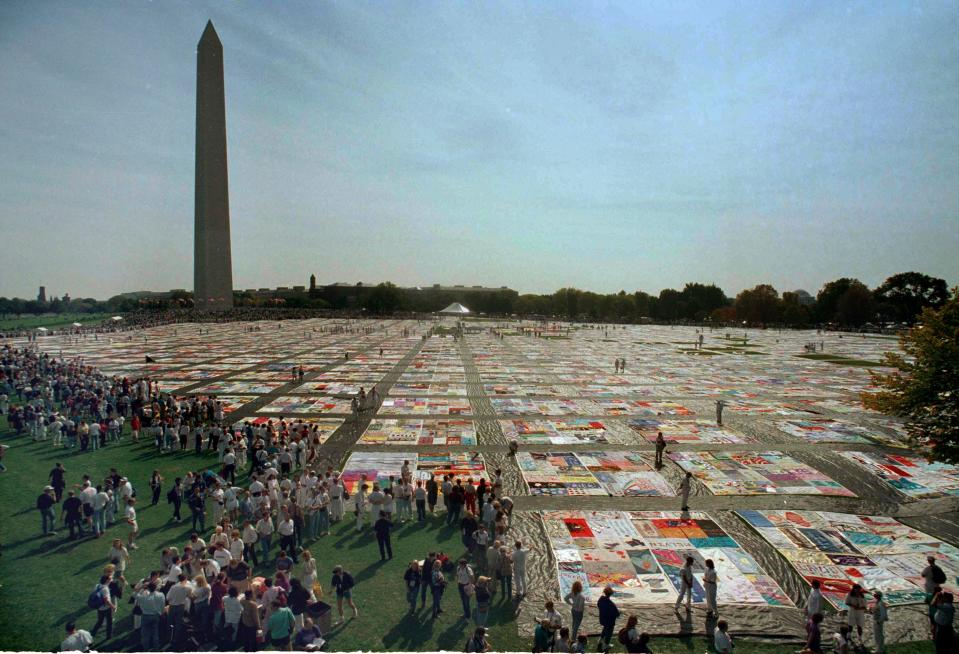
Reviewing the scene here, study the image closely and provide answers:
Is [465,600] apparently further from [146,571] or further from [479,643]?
[146,571]

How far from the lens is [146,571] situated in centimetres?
1015

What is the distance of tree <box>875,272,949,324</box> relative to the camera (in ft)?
328

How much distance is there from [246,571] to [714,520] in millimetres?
10939

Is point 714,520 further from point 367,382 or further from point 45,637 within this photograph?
point 367,382

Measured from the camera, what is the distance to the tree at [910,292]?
100 metres

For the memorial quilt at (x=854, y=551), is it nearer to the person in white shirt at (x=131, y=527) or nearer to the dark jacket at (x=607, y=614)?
the dark jacket at (x=607, y=614)

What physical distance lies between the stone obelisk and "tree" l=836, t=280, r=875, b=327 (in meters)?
113

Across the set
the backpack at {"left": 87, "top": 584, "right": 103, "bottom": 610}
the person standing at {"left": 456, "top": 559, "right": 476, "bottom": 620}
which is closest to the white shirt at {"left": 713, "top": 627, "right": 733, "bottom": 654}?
the person standing at {"left": 456, "top": 559, "right": 476, "bottom": 620}

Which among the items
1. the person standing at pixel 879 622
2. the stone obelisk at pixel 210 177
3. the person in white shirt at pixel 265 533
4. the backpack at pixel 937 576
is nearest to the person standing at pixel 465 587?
the person in white shirt at pixel 265 533

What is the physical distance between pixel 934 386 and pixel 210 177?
8687 cm

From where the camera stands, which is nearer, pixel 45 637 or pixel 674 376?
pixel 45 637

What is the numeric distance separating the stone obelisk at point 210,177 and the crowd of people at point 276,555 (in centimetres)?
6667

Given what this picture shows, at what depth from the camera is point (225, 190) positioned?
81.3m

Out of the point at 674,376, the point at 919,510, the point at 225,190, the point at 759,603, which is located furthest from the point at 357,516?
the point at 225,190
